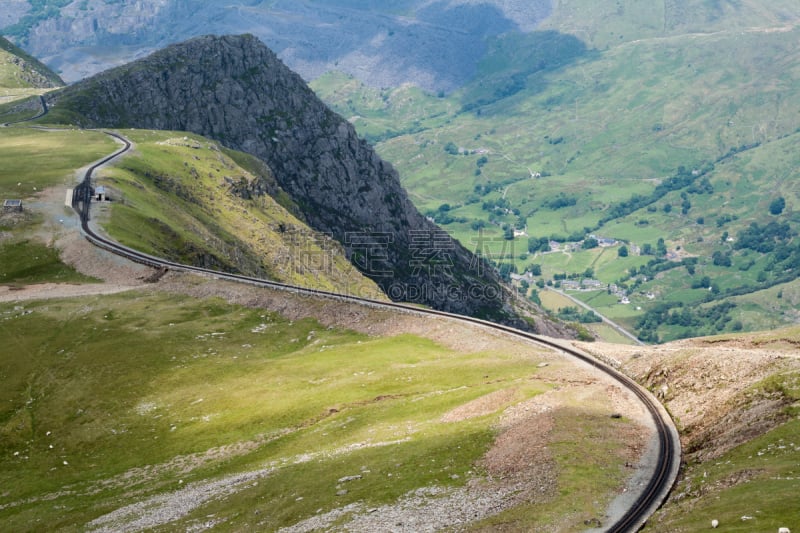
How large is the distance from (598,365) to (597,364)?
38cm

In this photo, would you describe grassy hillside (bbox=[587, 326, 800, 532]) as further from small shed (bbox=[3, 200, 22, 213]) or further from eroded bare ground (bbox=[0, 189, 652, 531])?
small shed (bbox=[3, 200, 22, 213])

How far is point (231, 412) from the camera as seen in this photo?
3450 inches

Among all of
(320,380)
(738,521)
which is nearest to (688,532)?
(738,521)

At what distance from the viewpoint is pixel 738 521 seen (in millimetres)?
44594

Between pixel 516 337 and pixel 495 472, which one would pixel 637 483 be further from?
pixel 516 337

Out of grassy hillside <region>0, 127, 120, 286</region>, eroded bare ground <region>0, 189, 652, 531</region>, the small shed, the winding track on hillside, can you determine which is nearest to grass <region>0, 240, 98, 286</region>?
grassy hillside <region>0, 127, 120, 286</region>

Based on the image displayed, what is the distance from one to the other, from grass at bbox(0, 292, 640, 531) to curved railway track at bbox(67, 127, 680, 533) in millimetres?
3292

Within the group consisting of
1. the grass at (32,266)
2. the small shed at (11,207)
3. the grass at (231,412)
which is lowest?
the grass at (231,412)

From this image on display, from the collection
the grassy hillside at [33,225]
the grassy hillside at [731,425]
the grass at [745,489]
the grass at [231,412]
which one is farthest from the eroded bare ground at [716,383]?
the grassy hillside at [33,225]

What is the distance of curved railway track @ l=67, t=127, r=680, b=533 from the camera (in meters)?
52.8

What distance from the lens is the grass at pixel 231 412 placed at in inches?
2525

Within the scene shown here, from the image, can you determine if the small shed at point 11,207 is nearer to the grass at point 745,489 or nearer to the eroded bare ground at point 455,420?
the eroded bare ground at point 455,420

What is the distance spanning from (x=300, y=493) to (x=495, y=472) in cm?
1628

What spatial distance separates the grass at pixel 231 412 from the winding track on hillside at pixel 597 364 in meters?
3.34
